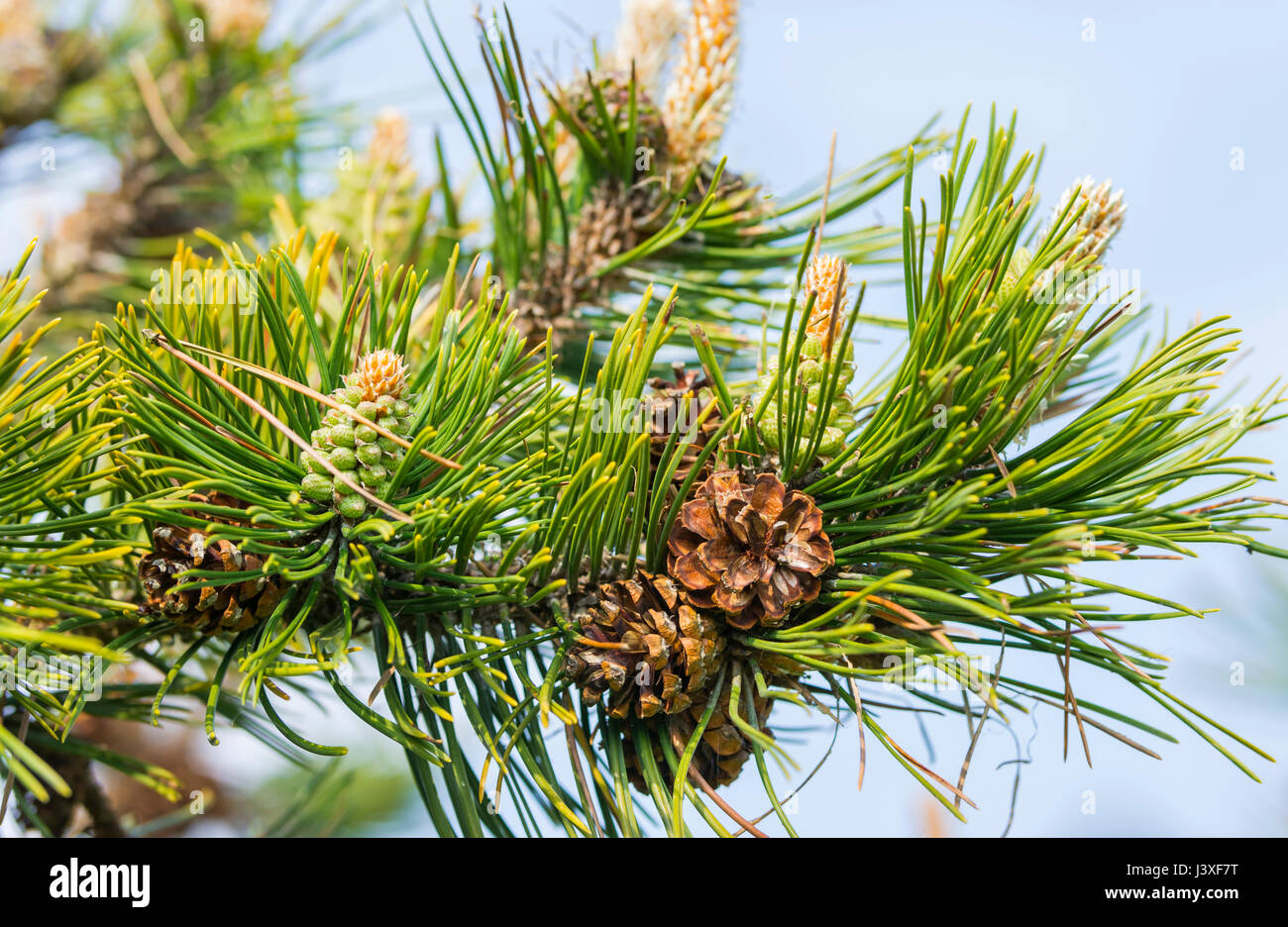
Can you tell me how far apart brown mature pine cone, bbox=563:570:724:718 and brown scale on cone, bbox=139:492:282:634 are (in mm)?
147

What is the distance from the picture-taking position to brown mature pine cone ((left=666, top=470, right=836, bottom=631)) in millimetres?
383

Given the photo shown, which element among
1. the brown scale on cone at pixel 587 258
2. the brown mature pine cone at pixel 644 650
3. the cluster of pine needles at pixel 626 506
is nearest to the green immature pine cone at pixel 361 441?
the cluster of pine needles at pixel 626 506

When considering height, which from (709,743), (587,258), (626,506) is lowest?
(709,743)

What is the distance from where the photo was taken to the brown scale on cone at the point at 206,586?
0.40 meters

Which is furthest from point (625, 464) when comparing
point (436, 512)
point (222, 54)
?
point (222, 54)

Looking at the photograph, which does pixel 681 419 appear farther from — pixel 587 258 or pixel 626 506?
pixel 587 258

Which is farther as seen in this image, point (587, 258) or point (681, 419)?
point (587, 258)

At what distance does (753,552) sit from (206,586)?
236 mm

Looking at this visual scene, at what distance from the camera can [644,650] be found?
15.6 inches

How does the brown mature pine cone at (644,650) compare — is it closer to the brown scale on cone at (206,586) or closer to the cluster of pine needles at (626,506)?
the cluster of pine needles at (626,506)

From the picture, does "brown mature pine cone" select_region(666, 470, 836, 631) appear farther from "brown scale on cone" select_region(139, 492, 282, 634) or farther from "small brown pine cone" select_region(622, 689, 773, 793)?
"brown scale on cone" select_region(139, 492, 282, 634)

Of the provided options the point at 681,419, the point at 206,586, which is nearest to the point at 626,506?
the point at 681,419

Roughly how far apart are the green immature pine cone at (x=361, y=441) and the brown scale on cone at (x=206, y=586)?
0.05 m
